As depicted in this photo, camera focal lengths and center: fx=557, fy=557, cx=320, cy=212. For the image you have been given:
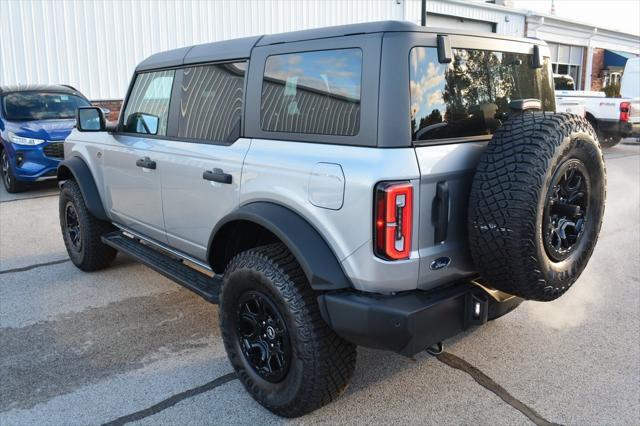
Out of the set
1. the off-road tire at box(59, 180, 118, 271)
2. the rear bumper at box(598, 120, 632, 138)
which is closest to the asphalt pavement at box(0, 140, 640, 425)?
the off-road tire at box(59, 180, 118, 271)

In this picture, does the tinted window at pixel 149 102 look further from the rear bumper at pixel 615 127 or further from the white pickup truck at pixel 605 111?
the rear bumper at pixel 615 127

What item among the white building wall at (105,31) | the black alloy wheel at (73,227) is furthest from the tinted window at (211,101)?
the white building wall at (105,31)

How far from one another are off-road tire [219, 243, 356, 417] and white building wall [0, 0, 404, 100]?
1197 cm

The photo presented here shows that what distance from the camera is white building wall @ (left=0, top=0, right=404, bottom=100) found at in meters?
12.4

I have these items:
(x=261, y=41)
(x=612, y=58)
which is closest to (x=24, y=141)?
(x=261, y=41)

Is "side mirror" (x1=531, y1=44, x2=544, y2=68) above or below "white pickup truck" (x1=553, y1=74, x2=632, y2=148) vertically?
above

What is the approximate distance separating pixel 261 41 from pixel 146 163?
1.29 metres

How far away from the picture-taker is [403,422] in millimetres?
2797

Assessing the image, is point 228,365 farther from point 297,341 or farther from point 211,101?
point 211,101

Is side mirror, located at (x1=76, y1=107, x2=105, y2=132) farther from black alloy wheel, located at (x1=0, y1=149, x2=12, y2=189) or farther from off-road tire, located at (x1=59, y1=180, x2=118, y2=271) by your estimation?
black alloy wheel, located at (x1=0, y1=149, x2=12, y2=189)

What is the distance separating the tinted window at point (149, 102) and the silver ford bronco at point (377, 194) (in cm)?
65

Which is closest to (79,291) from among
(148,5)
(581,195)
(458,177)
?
(458,177)

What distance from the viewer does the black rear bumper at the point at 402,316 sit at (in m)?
2.40

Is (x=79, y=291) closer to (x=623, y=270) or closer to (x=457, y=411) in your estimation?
(x=457, y=411)
